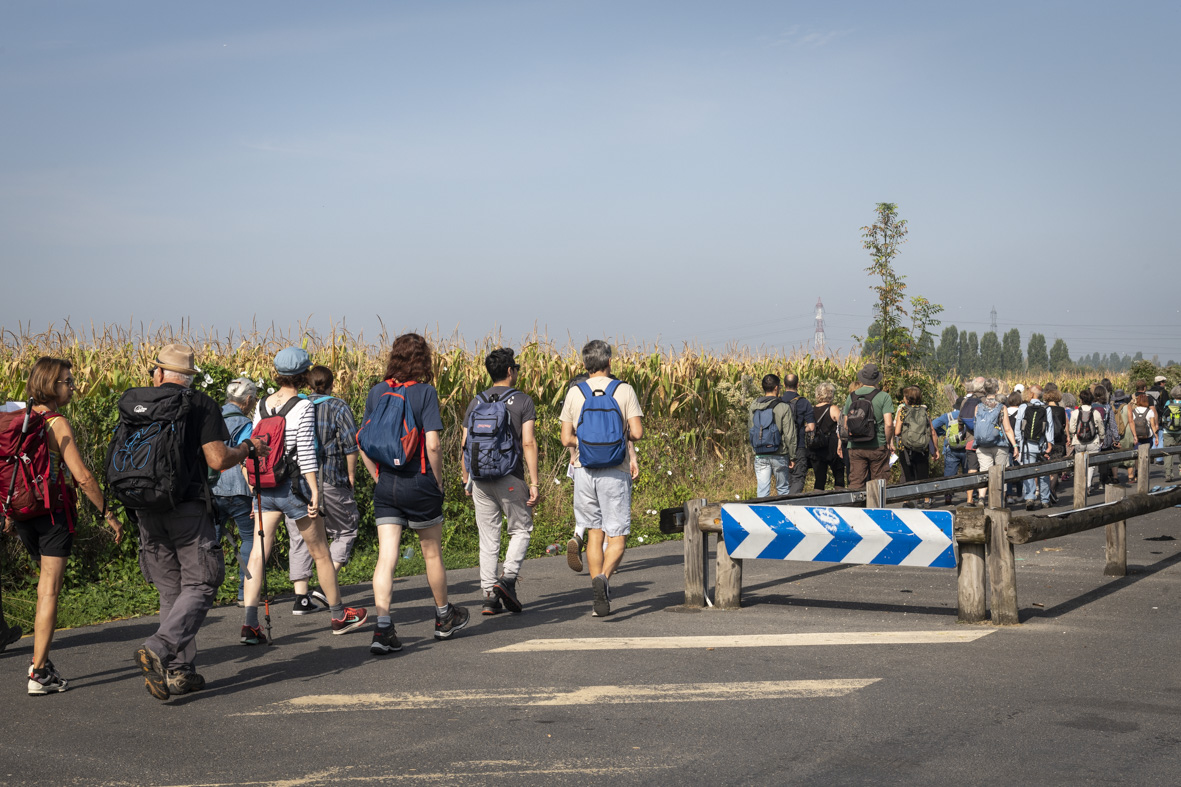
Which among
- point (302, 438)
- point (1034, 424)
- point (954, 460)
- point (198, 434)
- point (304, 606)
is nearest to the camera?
point (198, 434)

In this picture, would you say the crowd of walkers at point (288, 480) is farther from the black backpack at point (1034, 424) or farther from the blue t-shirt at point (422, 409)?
the black backpack at point (1034, 424)

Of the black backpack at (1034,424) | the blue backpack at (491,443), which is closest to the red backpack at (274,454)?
the blue backpack at (491,443)

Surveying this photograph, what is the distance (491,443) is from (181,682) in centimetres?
276

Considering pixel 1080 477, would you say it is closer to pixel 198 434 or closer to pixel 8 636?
pixel 198 434

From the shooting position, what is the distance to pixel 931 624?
7.34m

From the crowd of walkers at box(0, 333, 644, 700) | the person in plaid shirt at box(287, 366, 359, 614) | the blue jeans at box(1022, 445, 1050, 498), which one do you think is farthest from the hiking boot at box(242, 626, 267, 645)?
the blue jeans at box(1022, 445, 1050, 498)

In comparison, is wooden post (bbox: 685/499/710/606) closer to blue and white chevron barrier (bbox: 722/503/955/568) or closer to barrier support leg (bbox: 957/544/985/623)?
blue and white chevron barrier (bbox: 722/503/955/568)

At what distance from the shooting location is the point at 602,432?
7723 millimetres

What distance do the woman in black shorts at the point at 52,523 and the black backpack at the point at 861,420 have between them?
9.34m

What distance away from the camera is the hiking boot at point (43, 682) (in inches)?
229

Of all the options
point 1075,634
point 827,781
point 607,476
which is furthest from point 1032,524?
point 827,781

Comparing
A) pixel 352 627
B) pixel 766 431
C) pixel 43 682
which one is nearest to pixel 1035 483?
pixel 766 431

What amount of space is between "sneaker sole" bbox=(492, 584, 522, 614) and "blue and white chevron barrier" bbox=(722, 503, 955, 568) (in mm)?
1648

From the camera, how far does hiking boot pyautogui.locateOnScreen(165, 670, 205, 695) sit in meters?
5.62
